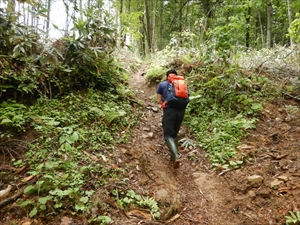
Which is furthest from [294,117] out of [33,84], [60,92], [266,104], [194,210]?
[33,84]

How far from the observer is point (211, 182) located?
4094 millimetres

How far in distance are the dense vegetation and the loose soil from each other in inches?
7.8

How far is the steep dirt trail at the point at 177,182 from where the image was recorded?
10.8 feet

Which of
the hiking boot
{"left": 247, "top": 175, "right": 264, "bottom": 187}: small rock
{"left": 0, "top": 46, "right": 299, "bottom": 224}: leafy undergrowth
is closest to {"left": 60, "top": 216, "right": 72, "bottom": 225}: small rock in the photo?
{"left": 0, "top": 46, "right": 299, "bottom": 224}: leafy undergrowth

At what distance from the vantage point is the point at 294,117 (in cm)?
552

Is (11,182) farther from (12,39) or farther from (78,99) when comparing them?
(12,39)

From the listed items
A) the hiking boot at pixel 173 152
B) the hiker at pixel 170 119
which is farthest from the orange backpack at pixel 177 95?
the hiking boot at pixel 173 152

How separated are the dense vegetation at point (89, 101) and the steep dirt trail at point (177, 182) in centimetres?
28

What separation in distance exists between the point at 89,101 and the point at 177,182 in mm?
2816

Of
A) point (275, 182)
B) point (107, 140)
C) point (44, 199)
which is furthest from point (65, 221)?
point (275, 182)

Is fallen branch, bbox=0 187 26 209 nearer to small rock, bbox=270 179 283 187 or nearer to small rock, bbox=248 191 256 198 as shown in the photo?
small rock, bbox=248 191 256 198

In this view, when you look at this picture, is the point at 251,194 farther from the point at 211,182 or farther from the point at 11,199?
the point at 11,199

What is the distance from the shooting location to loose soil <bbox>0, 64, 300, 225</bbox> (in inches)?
120

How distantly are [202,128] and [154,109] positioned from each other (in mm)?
1717
